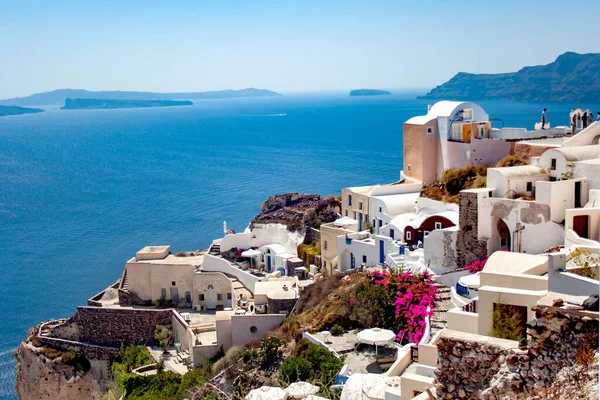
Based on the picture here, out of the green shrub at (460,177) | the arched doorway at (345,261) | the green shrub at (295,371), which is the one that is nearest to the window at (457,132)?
the green shrub at (460,177)

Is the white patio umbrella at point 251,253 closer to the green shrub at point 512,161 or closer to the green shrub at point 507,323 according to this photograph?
the green shrub at point 512,161

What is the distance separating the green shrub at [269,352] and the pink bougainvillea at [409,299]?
3710 millimetres

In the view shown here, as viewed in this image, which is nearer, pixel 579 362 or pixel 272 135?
pixel 579 362

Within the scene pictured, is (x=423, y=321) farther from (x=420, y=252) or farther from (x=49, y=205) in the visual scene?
(x=49, y=205)

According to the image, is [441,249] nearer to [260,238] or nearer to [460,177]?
[460,177]

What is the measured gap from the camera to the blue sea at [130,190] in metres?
52.1

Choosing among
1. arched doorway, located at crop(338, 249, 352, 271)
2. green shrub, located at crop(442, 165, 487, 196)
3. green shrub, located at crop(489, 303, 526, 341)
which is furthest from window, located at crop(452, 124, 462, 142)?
green shrub, located at crop(489, 303, 526, 341)

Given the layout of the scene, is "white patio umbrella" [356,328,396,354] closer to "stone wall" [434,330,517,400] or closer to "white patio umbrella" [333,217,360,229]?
"stone wall" [434,330,517,400]

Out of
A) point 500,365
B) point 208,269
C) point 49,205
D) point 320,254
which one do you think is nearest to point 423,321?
point 500,365

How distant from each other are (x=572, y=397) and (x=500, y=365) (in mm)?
1365

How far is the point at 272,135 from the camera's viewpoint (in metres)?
153

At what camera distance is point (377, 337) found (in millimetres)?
18812

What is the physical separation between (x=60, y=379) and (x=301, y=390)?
63.3ft

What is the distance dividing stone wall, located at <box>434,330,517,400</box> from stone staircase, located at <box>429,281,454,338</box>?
738 cm
